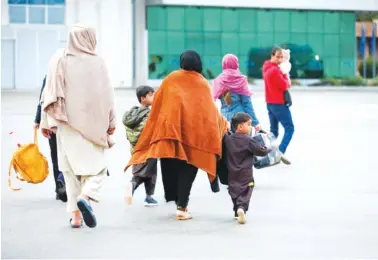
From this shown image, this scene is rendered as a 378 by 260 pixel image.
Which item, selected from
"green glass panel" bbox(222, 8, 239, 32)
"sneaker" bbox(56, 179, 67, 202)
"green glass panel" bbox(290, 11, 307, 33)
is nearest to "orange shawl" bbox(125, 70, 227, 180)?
"sneaker" bbox(56, 179, 67, 202)

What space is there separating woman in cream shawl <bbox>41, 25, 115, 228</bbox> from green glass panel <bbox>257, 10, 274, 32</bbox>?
5357 centimetres

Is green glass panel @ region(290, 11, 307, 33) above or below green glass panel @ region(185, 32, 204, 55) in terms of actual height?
above

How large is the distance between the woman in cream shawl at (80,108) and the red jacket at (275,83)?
5449mm

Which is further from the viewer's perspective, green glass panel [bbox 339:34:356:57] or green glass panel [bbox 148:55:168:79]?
green glass panel [bbox 339:34:356:57]

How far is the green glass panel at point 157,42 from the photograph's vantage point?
6006 centimetres

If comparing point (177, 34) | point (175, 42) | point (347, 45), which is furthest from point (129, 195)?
point (347, 45)

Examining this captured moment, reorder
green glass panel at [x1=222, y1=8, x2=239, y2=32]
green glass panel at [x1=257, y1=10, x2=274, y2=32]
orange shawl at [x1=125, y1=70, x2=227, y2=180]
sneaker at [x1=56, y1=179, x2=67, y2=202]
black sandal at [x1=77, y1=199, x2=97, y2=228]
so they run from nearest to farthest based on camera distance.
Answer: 1. black sandal at [x1=77, y1=199, x2=97, y2=228]
2. orange shawl at [x1=125, y1=70, x2=227, y2=180]
3. sneaker at [x1=56, y1=179, x2=67, y2=202]
4. green glass panel at [x1=222, y1=8, x2=239, y2=32]
5. green glass panel at [x1=257, y1=10, x2=274, y2=32]

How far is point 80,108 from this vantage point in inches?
336

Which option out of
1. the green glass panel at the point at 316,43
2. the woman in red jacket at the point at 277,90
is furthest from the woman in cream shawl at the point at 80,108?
the green glass panel at the point at 316,43

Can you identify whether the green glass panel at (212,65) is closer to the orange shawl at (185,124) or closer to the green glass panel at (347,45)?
the green glass panel at (347,45)

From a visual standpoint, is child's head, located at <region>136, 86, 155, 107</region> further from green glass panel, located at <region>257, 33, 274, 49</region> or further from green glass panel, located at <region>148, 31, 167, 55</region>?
green glass panel, located at <region>257, 33, 274, 49</region>

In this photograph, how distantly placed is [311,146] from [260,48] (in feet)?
145

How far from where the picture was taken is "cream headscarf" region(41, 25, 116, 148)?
334 inches

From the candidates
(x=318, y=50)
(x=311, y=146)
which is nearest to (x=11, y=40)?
(x=318, y=50)
